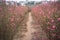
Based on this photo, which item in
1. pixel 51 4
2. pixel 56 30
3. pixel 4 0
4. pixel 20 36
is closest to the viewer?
pixel 56 30

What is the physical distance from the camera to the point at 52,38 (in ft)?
14.6

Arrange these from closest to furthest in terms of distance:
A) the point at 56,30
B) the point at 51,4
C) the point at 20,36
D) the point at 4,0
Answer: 1. the point at 56,30
2. the point at 4,0
3. the point at 51,4
4. the point at 20,36

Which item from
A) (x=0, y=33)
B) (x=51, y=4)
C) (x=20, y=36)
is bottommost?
(x=20, y=36)

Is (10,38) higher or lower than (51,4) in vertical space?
lower

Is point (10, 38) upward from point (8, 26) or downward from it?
downward

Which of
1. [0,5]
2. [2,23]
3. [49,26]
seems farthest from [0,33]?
[49,26]

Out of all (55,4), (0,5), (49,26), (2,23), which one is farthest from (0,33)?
(55,4)

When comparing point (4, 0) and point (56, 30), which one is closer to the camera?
point (56, 30)

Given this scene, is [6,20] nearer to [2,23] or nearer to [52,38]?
[2,23]

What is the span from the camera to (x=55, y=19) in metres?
4.42

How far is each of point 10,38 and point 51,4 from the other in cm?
173

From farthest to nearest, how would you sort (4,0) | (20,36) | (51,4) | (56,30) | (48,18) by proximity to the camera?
(20,36), (51,4), (4,0), (48,18), (56,30)

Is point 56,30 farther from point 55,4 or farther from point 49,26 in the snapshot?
point 55,4

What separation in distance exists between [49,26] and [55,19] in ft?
0.74
